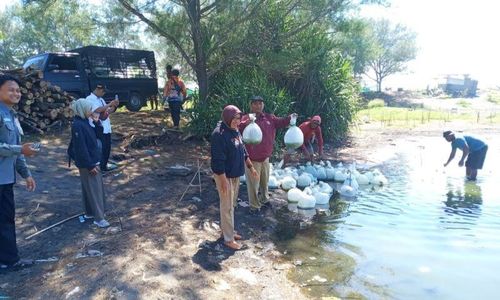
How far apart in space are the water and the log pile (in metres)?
7.60

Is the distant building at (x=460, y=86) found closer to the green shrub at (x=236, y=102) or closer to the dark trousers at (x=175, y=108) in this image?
the green shrub at (x=236, y=102)

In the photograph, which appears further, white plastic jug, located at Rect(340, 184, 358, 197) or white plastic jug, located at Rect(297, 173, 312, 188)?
white plastic jug, located at Rect(297, 173, 312, 188)

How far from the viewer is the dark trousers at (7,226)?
12.6 feet

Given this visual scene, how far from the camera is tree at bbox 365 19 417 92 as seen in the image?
166 feet

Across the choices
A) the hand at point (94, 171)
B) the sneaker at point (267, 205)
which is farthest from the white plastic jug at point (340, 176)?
the hand at point (94, 171)

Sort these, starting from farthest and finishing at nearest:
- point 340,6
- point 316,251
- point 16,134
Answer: point 340,6
point 316,251
point 16,134

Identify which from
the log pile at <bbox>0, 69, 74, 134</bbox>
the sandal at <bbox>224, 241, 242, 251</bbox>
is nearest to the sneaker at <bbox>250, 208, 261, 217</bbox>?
the sandal at <bbox>224, 241, 242, 251</bbox>

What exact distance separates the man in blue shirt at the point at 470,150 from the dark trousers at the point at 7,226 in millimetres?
7544

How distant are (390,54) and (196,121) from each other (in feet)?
151

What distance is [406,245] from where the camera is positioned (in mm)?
5023

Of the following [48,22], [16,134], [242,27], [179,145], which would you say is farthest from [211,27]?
[16,134]

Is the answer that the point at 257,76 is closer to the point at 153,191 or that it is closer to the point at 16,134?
the point at 153,191

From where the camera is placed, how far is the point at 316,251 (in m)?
4.88

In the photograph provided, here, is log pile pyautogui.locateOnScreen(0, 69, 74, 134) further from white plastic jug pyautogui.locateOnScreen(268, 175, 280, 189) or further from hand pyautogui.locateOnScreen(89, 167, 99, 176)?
white plastic jug pyautogui.locateOnScreen(268, 175, 280, 189)
